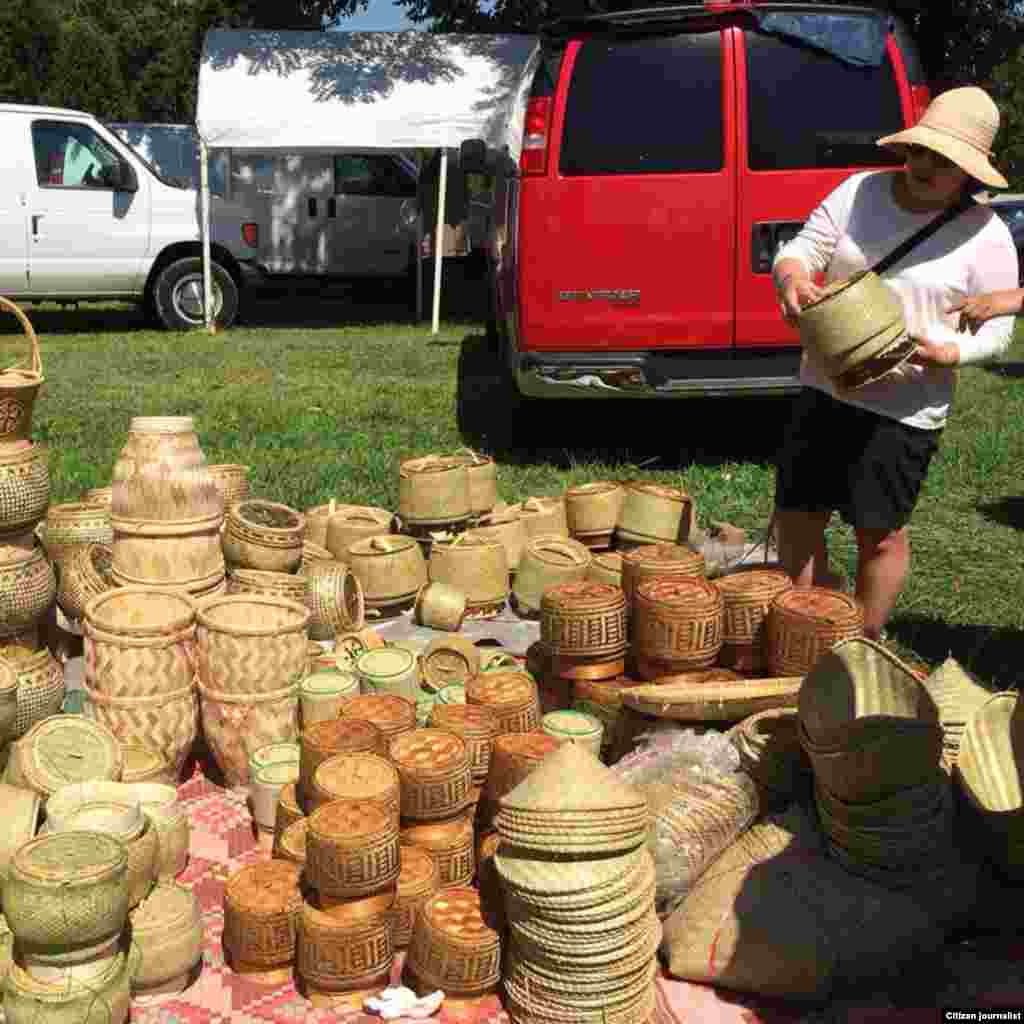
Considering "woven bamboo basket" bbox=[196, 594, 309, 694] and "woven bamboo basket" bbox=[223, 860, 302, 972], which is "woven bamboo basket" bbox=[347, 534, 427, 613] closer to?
"woven bamboo basket" bbox=[196, 594, 309, 694]

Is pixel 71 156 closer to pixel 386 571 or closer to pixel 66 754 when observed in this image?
pixel 386 571

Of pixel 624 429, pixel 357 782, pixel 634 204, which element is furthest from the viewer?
pixel 624 429

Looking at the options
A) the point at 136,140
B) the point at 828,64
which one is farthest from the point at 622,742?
the point at 136,140

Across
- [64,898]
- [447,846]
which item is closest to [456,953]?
[447,846]

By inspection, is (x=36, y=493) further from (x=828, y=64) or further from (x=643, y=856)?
(x=828, y=64)

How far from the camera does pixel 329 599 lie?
3.95 m

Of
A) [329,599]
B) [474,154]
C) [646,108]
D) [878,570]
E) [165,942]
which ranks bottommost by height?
[165,942]

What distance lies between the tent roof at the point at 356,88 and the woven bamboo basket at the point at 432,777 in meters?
9.00

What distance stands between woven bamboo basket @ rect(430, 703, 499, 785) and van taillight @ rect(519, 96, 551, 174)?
338 cm

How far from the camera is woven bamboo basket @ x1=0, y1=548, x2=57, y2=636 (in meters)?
3.15

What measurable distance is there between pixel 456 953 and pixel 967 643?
242 centimetres

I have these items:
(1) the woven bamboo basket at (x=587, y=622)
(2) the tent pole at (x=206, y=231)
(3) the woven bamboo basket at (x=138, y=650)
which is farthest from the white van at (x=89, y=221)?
(1) the woven bamboo basket at (x=587, y=622)

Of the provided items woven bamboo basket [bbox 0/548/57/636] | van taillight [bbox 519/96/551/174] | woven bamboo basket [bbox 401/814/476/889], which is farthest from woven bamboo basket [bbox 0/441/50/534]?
van taillight [bbox 519/96/551/174]

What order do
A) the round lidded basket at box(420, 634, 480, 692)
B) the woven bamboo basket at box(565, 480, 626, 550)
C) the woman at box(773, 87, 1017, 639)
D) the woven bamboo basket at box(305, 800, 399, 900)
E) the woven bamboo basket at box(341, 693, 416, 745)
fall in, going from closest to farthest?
the woven bamboo basket at box(305, 800, 399, 900)
the woven bamboo basket at box(341, 693, 416, 745)
the woman at box(773, 87, 1017, 639)
the round lidded basket at box(420, 634, 480, 692)
the woven bamboo basket at box(565, 480, 626, 550)
